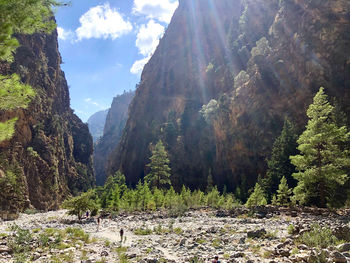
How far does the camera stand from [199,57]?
99.6 metres

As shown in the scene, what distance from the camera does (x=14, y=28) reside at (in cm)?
779

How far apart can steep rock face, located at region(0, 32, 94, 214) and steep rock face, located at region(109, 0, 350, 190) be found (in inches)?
1141

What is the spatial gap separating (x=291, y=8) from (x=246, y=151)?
34.1 metres

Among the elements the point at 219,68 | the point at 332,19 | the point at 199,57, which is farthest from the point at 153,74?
the point at 332,19

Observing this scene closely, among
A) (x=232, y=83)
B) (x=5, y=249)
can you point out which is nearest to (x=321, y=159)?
(x=5, y=249)

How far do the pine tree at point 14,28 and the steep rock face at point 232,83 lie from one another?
1775 inches

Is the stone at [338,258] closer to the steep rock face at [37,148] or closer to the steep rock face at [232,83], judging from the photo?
the steep rock face at [232,83]

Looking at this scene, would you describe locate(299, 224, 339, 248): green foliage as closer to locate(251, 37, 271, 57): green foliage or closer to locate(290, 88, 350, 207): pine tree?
locate(290, 88, 350, 207): pine tree

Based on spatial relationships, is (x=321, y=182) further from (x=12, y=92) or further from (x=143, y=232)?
(x=12, y=92)

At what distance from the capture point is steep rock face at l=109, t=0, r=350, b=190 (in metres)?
44.4

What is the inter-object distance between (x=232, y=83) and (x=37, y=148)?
5846cm

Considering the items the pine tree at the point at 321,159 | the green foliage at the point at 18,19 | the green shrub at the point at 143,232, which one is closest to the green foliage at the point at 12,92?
the green foliage at the point at 18,19

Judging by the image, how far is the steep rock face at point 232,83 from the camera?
44412 millimetres

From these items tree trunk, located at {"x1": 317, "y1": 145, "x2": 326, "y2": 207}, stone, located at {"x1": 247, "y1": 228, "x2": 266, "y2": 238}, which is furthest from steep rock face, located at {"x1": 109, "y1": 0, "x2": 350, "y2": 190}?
stone, located at {"x1": 247, "y1": 228, "x2": 266, "y2": 238}
